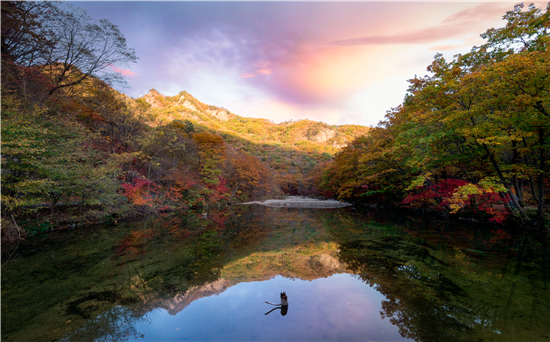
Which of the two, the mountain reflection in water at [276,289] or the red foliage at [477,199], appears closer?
the mountain reflection in water at [276,289]

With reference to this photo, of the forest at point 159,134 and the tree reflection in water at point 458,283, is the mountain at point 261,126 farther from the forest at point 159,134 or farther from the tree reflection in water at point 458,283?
the tree reflection in water at point 458,283

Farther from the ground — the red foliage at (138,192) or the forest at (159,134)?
the forest at (159,134)

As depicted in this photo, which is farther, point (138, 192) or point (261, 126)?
point (261, 126)

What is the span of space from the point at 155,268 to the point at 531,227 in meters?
16.8

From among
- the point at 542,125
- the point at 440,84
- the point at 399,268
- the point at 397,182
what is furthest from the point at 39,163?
the point at 397,182

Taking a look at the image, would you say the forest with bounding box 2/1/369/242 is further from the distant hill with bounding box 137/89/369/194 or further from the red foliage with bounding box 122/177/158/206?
the distant hill with bounding box 137/89/369/194

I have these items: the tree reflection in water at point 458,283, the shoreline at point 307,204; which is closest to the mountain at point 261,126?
the shoreline at point 307,204

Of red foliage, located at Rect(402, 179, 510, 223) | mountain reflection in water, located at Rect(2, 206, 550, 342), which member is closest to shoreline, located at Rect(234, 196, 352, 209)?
red foliage, located at Rect(402, 179, 510, 223)

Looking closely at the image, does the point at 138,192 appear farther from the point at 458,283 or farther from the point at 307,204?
the point at 307,204

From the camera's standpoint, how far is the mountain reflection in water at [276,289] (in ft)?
11.4

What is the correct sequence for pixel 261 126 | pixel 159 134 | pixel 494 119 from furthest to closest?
1. pixel 261 126
2. pixel 159 134
3. pixel 494 119

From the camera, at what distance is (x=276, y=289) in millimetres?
5102

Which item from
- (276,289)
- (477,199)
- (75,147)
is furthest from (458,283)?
(75,147)

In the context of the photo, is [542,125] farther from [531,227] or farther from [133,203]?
[133,203]
